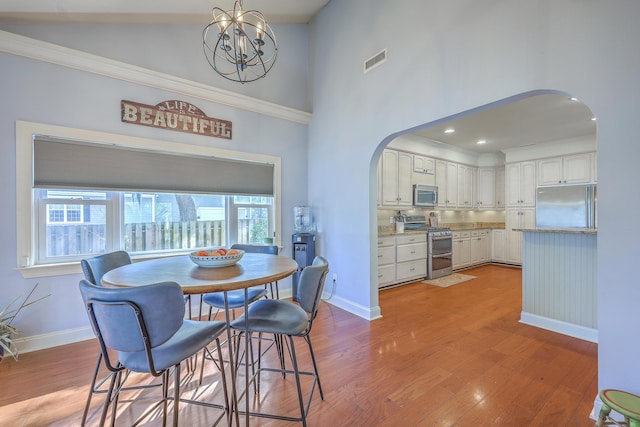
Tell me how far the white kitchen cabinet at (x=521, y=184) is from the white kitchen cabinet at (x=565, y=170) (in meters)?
0.16

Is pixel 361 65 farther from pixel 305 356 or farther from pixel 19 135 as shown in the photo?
pixel 19 135

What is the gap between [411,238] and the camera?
15.7 feet

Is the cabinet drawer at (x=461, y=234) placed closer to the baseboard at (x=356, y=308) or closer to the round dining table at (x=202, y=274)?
the baseboard at (x=356, y=308)

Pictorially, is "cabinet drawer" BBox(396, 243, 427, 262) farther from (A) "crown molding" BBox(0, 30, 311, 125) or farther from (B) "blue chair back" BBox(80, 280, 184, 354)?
(B) "blue chair back" BBox(80, 280, 184, 354)

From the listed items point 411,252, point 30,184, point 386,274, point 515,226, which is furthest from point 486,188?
point 30,184

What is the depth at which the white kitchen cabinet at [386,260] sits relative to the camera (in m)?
4.33

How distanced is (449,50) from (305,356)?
9.71 ft

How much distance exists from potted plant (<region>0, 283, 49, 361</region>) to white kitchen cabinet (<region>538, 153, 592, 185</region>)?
810 cm

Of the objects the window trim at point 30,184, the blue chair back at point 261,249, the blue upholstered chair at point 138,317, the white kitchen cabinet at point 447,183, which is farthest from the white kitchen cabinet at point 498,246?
the window trim at point 30,184

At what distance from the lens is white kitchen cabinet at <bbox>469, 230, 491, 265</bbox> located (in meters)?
6.09

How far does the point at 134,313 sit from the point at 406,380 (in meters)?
1.88

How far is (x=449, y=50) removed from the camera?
240 cm

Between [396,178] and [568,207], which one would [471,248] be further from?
[396,178]

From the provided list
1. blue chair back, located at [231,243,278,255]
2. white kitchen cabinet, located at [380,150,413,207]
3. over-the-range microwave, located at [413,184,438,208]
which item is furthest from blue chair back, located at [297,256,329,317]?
over-the-range microwave, located at [413,184,438,208]
